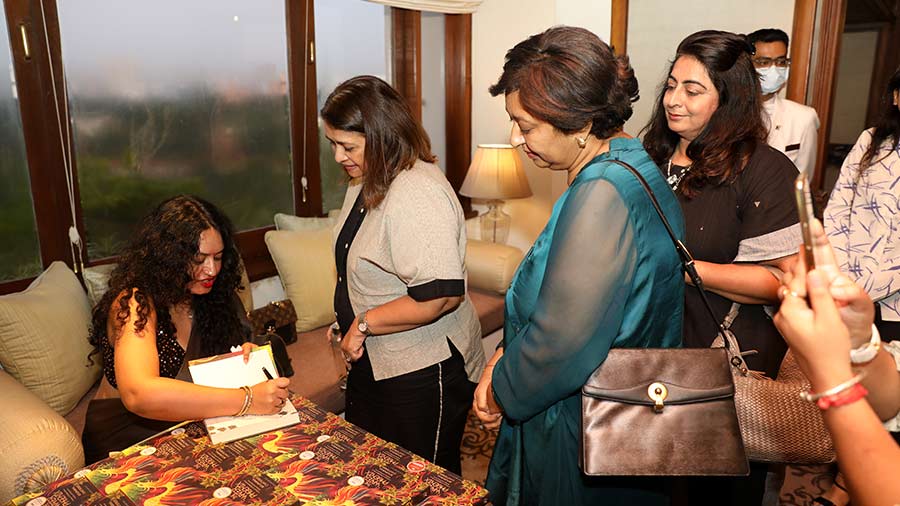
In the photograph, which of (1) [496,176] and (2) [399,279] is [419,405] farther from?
(1) [496,176]

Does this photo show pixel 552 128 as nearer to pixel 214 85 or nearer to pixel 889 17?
pixel 214 85

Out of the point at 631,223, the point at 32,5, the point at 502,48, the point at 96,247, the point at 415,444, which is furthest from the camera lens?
the point at 502,48

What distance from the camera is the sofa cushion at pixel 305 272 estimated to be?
9.89 ft

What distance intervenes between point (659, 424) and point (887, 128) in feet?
4.43

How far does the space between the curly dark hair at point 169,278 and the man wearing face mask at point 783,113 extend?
237 cm

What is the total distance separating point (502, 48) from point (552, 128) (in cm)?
303

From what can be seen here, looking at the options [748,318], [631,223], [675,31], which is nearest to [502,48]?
[675,31]

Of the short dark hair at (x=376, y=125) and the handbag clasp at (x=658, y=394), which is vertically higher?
the short dark hair at (x=376, y=125)

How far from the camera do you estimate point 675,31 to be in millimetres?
3518

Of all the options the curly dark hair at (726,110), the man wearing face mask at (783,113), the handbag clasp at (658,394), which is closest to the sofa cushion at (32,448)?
the handbag clasp at (658,394)

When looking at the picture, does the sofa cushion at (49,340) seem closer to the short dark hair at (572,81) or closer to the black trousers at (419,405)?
the black trousers at (419,405)

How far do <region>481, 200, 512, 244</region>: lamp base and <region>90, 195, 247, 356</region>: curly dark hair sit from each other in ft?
7.96

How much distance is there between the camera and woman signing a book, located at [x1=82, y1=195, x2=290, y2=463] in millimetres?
1461

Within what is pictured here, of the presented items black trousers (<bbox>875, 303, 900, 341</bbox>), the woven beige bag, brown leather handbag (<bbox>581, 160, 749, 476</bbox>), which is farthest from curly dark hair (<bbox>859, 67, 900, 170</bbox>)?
brown leather handbag (<bbox>581, 160, 749, 476</bbox>)
